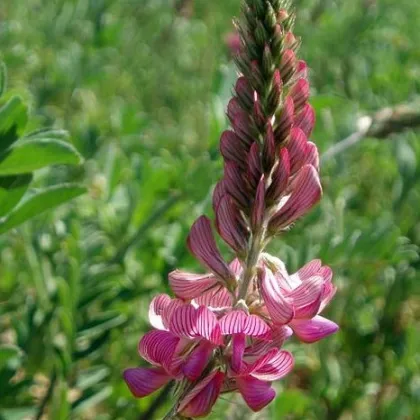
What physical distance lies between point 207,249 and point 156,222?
136 centimetres

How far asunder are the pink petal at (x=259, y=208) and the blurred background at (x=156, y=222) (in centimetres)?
63

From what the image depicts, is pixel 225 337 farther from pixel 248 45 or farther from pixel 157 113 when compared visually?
pixel 157 113

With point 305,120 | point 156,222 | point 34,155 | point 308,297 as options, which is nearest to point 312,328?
point 308,297

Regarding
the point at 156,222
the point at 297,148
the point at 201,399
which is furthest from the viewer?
the point at 156,222

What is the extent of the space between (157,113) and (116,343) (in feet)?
7.61

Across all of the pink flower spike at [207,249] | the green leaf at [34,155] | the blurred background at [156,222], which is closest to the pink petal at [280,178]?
the pink flower spike at [207,249]

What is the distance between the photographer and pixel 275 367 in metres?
1.31

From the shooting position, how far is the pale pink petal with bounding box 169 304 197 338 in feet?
4.23

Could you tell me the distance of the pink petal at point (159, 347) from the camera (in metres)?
1.32

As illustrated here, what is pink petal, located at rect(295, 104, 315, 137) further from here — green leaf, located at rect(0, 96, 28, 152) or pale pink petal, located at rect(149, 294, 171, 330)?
green leaf, located at rect(0, 96, 28, 152)

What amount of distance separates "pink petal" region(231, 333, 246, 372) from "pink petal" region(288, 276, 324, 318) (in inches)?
3.6

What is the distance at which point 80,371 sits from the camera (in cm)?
255

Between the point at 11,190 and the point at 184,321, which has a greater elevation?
the point at 11,190

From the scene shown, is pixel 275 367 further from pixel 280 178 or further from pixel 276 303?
pixel 280 178
